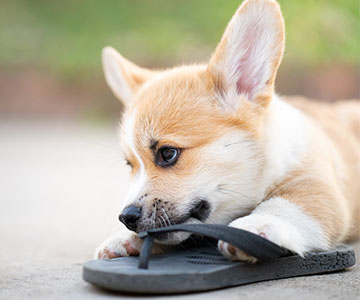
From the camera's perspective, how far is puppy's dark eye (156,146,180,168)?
2762mm

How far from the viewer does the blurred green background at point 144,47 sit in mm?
10766

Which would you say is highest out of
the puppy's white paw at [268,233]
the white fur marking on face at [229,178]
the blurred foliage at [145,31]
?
the blurred foliage at [145,31]

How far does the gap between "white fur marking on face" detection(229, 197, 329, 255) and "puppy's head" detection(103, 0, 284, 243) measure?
0.17 meters

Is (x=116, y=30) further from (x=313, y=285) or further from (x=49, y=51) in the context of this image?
(x=313, y=285)

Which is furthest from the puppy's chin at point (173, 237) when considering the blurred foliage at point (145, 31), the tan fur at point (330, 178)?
the blurred foliage at point (145, 31)

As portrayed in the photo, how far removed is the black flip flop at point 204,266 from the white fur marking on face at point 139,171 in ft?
0.89

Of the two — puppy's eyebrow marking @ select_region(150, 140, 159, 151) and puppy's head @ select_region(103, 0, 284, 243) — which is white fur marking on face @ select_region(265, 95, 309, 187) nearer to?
puppy's head @ select_region(103, 0, 284, 243)

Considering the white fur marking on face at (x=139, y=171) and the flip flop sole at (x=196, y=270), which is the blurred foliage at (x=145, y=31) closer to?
the white fur marking on face at (x=139, y=171)

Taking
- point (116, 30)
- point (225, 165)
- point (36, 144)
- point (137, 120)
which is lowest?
point (36, 144)


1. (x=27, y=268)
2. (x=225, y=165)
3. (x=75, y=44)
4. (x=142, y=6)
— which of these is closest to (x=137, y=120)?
(x=225, y=165)

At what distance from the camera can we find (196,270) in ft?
7.45

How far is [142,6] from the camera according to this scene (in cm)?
1533

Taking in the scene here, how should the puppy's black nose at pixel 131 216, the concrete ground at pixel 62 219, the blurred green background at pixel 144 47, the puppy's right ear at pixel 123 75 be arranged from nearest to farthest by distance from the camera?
the concrete ground at pixel 62 219 < the puppy's black nose at pixel 131 216 < the puppy's right ear at pixel 123 75 < the blurred green background at pixel 144 47

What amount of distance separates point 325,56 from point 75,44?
17.9 ft
